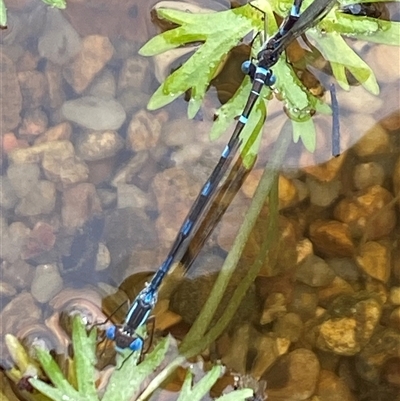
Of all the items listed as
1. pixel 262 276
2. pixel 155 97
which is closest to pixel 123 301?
pixel 262 276

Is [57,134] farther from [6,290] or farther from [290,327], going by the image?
[290,327]

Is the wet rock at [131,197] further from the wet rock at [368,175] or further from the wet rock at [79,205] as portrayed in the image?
the wet rock at [368,175]

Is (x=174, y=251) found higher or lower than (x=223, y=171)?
lower

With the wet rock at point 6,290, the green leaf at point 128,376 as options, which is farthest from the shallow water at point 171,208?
the green leaf at point 128,376

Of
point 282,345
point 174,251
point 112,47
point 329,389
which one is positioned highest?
point 112,47

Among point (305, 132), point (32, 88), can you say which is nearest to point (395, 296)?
point (305, 132)

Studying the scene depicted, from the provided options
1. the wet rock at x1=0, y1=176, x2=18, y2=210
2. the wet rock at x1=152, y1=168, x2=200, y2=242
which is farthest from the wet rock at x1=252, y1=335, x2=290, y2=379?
the wet rock at x1=0, y1=176, x2=18, y2=210

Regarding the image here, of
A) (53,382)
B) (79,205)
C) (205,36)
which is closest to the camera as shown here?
(53,382)

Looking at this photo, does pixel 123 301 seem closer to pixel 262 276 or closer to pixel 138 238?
pixel 138 238
